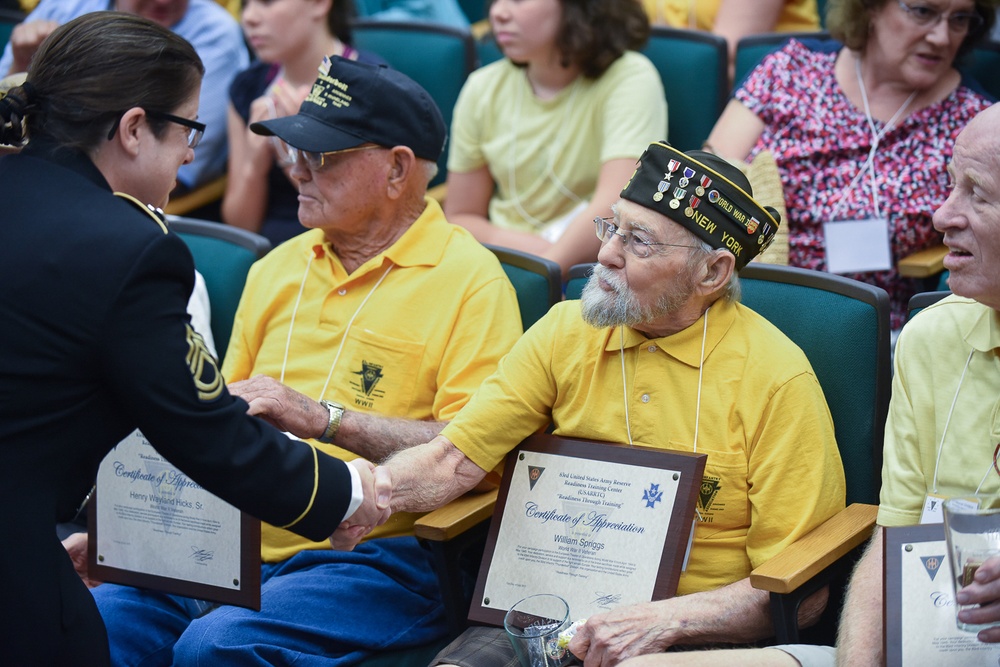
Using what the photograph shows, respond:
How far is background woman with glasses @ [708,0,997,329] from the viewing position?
3.38 meters

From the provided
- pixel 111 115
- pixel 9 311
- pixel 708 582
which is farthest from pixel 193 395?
pixel 708 582

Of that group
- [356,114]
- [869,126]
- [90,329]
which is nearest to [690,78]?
[869,126]

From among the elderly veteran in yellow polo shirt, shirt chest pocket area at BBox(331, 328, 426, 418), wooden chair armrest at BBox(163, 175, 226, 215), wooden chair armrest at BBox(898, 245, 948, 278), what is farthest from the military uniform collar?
wooden chair armrest at BBox(163, 175, 226, 215)

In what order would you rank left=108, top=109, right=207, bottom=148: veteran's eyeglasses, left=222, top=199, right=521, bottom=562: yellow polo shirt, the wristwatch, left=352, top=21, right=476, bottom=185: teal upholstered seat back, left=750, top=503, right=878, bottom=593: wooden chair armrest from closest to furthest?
left=108, top=109, right=207, bottom=148: veteran's eyeglasses
left=750, top=503, right=878, bottom=593: wooden chair armrest
the wristwatch
left=222, top=199, right=521, bottom=562: yellow polo shirt
left=352, top=21, right=476, bottom=185: teal upholstered seat back

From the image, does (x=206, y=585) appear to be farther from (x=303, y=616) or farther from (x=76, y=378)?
(x=76, y=378)

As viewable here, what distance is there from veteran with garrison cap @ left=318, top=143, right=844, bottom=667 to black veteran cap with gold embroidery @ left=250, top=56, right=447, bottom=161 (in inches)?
26.4

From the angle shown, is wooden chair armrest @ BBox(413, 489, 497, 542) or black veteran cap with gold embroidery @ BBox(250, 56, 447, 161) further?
black veteran cap with gold embroidery @ BBox(250, 56, 447, 161)

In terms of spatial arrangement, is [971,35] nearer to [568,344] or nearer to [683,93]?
[683,93]

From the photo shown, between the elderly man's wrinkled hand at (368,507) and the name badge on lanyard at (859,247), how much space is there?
163 cm

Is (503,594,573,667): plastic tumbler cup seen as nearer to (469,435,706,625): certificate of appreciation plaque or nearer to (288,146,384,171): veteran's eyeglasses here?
(469,435,706,625): certificate of appreciation plaque

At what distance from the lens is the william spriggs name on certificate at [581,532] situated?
7.44 ft

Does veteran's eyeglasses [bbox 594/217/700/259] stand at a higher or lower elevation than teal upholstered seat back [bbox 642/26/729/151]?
lower

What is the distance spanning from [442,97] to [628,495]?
107 inches

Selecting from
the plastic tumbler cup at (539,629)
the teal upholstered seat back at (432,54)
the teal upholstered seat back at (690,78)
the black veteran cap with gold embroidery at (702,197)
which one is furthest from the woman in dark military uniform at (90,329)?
the teal upholstered seat back at (432,54)
